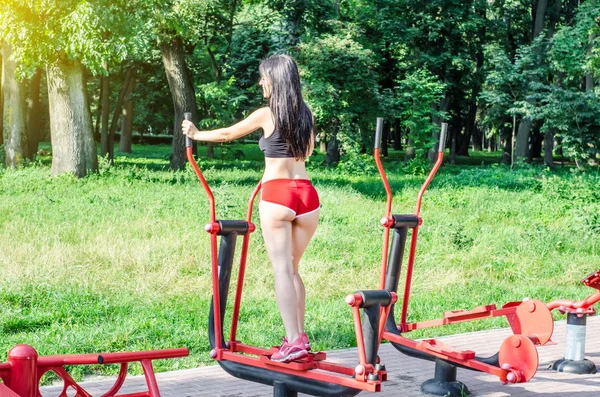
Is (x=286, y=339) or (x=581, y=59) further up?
(x=581, y=59)

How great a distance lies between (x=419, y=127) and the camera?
32.7 metres

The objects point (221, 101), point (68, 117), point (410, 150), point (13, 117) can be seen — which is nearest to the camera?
point (68, 117)

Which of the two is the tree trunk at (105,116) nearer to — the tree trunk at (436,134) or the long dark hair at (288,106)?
the tree trunk at (436,134)

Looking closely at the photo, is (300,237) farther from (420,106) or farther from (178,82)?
→ (420,106)

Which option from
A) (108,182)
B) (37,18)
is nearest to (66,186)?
(108,182)

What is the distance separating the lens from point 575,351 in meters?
6.65

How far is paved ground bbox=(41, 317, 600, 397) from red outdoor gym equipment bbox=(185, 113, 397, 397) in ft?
1.78

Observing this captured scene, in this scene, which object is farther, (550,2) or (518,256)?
(550,2)

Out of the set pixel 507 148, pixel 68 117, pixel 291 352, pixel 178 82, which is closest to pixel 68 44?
pixel 68 117

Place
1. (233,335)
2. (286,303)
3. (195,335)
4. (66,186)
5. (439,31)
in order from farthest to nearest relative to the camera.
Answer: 1. (439,31)
2. (66,186)
3. (195,335)
4. (233,335)
5. (286,303)

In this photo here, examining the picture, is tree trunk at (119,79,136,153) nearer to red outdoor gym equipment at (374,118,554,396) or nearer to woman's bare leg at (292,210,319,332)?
red outdoor gym equipment at (374,118,554,396)

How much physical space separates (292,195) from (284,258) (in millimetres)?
373

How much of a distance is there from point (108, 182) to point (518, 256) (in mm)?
10481

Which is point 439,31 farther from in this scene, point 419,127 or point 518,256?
point 518,256
